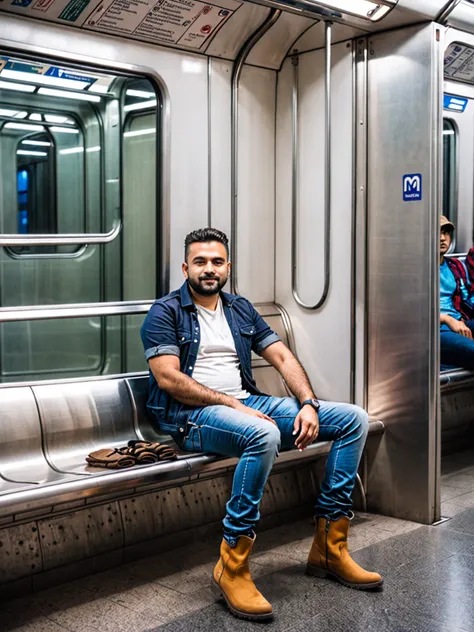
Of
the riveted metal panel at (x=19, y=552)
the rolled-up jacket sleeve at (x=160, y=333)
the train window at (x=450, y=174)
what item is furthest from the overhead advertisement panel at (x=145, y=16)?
the train window at (x=450, y=174)

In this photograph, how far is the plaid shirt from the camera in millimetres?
6418

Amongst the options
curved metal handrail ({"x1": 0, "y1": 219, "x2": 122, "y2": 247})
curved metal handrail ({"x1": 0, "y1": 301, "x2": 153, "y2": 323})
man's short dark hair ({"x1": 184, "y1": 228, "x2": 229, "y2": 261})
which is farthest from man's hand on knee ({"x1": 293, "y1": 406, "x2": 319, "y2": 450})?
curved metal handrail ({"x1": 0, "y1": 219, "x2": 122, "y2": 247})

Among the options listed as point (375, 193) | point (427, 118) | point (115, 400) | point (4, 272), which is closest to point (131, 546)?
point (115, 400)

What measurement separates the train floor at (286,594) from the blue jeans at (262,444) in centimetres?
35

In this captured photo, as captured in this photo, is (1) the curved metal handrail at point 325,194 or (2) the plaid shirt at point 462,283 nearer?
(1) the curved metal handrail at point 325,194

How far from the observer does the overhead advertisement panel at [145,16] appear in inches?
157

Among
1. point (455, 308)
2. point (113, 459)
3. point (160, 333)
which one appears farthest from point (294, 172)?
point (113, 459)

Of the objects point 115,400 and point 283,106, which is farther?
point 283,106

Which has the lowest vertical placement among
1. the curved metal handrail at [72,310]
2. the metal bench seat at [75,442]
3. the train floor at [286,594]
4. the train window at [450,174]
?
the train floor at [286,594]

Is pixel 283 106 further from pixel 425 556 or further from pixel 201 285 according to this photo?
pixel 425 556

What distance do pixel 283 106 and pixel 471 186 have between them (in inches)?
101

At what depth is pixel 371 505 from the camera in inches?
194

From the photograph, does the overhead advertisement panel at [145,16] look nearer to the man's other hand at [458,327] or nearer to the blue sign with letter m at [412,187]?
the blue sign with letter m at [412,187]

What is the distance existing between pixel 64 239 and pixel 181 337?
2.50 ft
